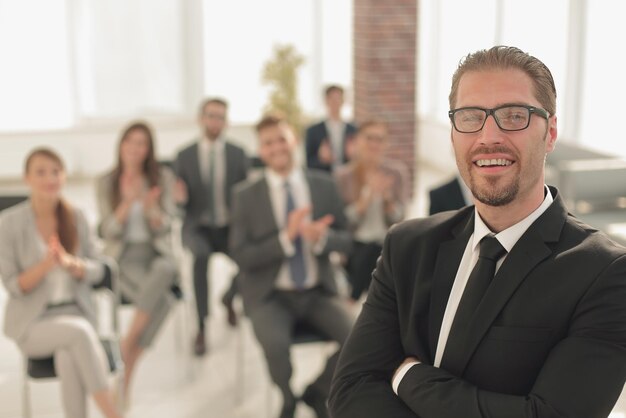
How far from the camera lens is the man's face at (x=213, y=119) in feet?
19.9

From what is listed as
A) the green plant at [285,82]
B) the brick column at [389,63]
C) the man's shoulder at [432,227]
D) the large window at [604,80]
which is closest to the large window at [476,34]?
the large window at [604,80]

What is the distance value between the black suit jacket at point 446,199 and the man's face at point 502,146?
8.34 ft

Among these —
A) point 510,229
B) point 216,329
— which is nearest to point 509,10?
point 216,329

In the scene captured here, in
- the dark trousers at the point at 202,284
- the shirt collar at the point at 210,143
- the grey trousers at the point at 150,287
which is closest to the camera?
the grey trousers at the point at 150,287

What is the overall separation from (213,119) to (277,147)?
148 centimetres

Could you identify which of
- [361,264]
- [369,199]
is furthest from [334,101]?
[361,264]

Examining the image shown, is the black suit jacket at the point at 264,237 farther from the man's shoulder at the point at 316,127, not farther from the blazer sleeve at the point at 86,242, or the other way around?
the man's shoulder at the point at 316,127

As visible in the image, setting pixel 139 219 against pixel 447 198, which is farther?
pixel 139 219

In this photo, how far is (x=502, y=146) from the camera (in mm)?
1704

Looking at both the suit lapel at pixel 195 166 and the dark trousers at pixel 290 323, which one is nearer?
the dark trousers at pixel 290 323

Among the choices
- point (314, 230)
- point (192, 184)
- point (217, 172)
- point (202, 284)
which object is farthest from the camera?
point (217, 172)

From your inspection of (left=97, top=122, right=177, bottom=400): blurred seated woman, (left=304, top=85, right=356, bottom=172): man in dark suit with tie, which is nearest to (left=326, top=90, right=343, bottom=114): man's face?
(left=304, top=85, right=356, bottom=172): man in dark suit with tie

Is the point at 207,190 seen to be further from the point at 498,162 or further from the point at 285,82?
the point at 285,82

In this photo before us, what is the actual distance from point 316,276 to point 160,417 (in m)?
1.14
